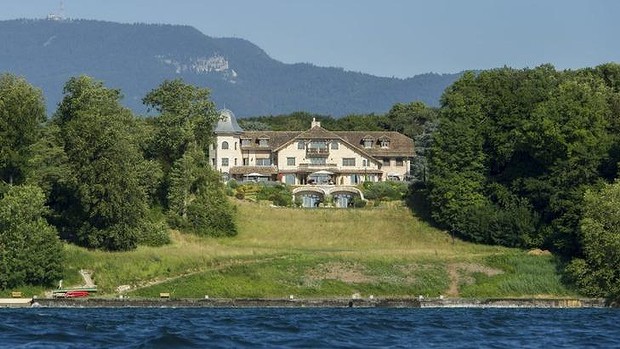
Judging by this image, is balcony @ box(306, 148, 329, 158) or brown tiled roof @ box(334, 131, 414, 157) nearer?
balcony @ box(306, 148, 329, 158)

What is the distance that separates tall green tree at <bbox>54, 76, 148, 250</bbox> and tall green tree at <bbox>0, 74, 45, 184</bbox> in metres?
2.80

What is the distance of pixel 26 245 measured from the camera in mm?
85375

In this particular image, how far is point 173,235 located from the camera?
101438 millimetres

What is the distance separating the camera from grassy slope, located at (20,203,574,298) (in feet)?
294

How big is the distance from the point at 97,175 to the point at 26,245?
35.9 ft

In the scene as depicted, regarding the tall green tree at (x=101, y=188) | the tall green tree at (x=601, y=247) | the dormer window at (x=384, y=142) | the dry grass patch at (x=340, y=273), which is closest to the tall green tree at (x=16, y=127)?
the tall green tree at (x=101, y=188)

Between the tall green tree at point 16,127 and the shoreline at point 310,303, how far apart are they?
1621 centimetres

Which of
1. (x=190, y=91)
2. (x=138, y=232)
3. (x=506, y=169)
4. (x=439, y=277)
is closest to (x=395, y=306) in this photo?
(x=439, y=277)

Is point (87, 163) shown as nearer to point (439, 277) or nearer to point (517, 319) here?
point (439, 277)

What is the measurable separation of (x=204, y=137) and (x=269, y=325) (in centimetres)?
5413

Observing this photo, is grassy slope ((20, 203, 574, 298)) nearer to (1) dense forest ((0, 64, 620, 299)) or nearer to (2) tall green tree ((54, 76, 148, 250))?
(2) tall green tree ((54, 76, 148, 250))

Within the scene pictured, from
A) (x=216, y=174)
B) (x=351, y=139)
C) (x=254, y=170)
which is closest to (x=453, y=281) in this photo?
(x=216, y=174)

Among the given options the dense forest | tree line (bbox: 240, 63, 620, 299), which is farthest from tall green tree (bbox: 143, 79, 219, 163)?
tree line (bbox: 240, 63, 620, 299)

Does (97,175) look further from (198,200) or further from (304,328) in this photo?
(304,328)
